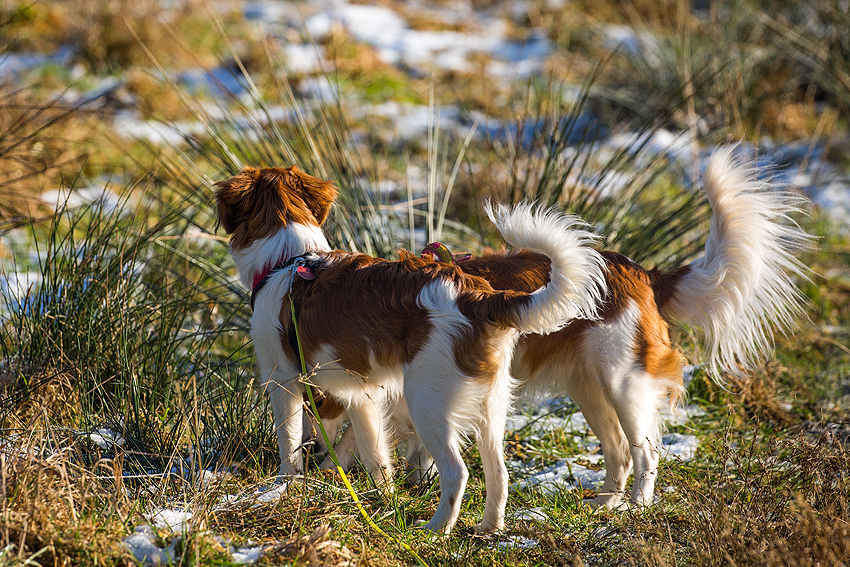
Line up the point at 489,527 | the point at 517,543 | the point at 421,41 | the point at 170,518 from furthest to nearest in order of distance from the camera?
the point at 421,41, the point at 489,527, the point at 517,543, the point at 170,518

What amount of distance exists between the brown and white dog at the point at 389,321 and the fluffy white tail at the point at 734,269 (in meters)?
0.60

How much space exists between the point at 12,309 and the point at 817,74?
654cm

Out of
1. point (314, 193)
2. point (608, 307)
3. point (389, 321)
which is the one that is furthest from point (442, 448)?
point (314, 193)

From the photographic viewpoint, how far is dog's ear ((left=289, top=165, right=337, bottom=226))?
9.91ft

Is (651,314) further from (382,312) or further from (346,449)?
(346,449)

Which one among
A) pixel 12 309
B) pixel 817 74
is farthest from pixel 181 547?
pixel 817 74

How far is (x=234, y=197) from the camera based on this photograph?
293 centimetres

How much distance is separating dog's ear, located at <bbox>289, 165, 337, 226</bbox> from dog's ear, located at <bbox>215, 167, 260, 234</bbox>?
6.8 inches

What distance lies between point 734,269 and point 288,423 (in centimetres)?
192

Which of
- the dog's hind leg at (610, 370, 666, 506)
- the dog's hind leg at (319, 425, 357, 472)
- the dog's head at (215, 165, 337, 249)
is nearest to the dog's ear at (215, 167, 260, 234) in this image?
the dog's head at (215, 165, 337, 249)

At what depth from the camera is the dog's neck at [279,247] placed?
115 inches

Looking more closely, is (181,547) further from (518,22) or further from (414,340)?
(518,22)

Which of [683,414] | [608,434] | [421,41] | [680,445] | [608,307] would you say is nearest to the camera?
[608,307]

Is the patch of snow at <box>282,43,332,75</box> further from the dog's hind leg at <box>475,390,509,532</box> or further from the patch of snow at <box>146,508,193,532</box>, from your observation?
the patch of snow at <box>146,508,193,532</box>
